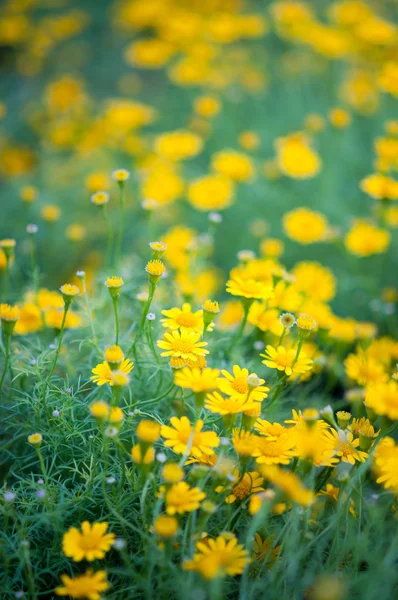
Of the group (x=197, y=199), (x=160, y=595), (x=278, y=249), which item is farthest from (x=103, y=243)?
(x=160, y=595)

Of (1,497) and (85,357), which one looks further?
(85,357)

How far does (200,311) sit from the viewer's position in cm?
129

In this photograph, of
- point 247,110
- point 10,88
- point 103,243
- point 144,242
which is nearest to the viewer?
point 144,242

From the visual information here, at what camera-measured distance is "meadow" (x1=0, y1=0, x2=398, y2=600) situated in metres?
1.05

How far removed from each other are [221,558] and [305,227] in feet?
4.60

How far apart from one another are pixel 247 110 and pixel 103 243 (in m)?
1.50

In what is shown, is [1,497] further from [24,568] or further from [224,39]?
[224,39]

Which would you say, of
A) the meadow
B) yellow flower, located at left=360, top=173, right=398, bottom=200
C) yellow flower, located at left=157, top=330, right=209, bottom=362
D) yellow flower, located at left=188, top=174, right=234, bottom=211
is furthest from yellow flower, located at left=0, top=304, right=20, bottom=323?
yellow flower, located at left=360, top=173, right=398, bottom=200

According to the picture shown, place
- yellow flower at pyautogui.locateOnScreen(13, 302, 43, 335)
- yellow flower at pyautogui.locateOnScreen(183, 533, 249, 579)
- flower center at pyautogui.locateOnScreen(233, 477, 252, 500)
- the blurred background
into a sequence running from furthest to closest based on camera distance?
the blurred background, yellow flower at pyautogui.locateOnScreen(13, 302, 43, 335), flower center at pyautogui.locateOnScreen(233, 477, 252, 500), yellow flower at pyautogui.locateOnScreen(183, 533, 249, 579)

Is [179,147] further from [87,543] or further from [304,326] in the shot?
[87,543]

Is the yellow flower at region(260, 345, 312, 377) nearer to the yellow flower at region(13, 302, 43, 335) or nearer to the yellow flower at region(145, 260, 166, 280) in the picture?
the yellow flower at region(145, 260, 166, 280)

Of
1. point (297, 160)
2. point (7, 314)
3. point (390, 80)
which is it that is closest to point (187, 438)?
point (7, 314)

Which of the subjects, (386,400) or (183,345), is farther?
(183,345)

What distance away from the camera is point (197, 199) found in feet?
7.08
